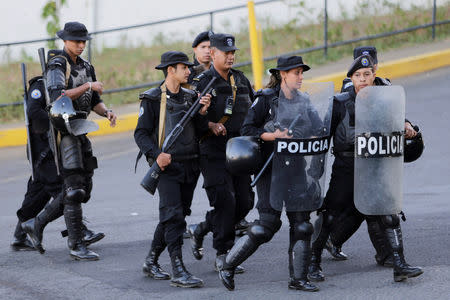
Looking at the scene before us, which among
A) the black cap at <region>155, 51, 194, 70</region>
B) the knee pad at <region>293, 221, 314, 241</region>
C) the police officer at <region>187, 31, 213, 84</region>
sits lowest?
the knee pad at <region>293, 221, 314, 241</region>

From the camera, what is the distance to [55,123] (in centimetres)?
841

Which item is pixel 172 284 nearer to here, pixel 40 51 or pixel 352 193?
pixel 352 193

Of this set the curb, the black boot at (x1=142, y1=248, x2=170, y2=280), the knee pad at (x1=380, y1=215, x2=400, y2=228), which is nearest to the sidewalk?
the curb

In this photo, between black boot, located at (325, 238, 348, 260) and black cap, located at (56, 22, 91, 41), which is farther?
black cap, located at (56, 22, 91, 41)

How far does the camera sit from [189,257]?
8.59 meters

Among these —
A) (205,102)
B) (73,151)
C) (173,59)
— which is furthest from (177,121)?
(73,151)

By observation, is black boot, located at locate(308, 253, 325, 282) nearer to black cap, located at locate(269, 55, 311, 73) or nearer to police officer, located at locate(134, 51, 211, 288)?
police officer, located at locate(134, 51, 211, 288)

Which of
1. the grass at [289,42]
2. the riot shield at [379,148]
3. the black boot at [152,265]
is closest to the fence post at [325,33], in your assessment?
the grass at [289,42]

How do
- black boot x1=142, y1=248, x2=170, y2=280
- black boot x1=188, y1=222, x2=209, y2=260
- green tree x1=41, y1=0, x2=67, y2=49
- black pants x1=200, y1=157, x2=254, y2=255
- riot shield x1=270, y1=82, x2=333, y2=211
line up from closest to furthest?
riot shield x1=270, y1=82, x2=333, y2=211 < black boot x1=142, y1=248, x2=170, y2=280 < black pants x1=200, y1=157, x2=254, y2=255 < black boot x1=188, y1=222, x2=209, y2=260 < green tree x1=41, y1=0, x2=67, y2=49

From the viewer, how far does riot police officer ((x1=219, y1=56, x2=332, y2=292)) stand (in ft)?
23.4

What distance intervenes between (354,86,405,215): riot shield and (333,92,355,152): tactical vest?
18 cm

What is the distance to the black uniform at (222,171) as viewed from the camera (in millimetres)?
8000

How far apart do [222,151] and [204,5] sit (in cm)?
1215

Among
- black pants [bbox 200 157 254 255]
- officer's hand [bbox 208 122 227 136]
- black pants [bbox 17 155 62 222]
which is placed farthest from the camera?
black pants [bbox 17 155 62 222]
